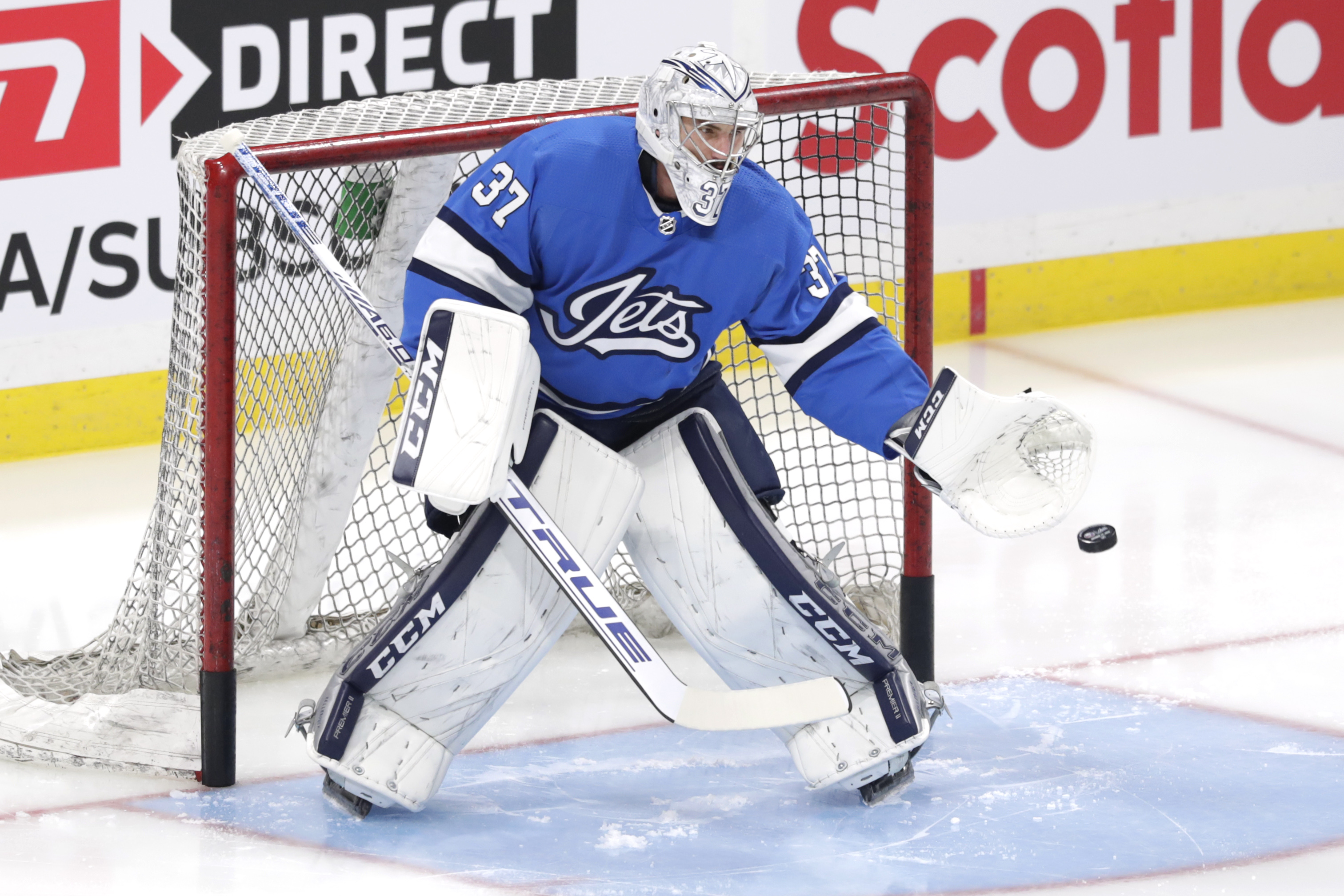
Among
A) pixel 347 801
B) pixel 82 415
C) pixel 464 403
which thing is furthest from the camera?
pixel 82 415

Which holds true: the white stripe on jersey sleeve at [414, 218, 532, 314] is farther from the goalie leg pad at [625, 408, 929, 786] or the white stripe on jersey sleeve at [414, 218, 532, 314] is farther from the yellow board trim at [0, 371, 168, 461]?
the yellow board trim at [0, 371, 168, 461]

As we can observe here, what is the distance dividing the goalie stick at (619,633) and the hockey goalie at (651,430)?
63 mm

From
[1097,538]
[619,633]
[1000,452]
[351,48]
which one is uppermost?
[351,48]

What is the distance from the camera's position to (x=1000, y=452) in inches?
122

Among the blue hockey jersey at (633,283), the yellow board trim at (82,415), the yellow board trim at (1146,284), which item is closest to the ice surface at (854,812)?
the blue hockey jersey at (633,283)

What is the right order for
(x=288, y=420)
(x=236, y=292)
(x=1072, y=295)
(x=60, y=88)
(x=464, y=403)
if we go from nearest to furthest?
(x=464, y=403) < (x=236, y=292) < (x=288, y=420) < (x=60, y=88) < (x=1072, y=295)

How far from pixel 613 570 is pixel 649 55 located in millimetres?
1980

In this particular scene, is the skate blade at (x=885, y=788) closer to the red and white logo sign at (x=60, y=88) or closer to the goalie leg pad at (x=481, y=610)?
the goalie leg pad at (x=481, y=610)

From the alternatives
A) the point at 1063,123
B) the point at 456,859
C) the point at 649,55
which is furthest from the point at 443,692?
the point at 1063,123

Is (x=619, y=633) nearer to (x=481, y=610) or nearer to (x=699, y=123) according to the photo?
(x=481, y=610)

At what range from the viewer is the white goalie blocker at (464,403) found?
282cm

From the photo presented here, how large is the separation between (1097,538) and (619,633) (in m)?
Answer: 0.67

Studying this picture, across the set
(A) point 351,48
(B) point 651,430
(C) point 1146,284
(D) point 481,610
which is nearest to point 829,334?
(B) point 651,430

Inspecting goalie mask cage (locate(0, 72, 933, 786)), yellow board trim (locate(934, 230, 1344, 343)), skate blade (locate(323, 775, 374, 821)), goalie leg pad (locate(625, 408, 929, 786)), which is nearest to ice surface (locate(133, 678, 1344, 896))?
skate blade (locate(323, 775, 374, 821))
